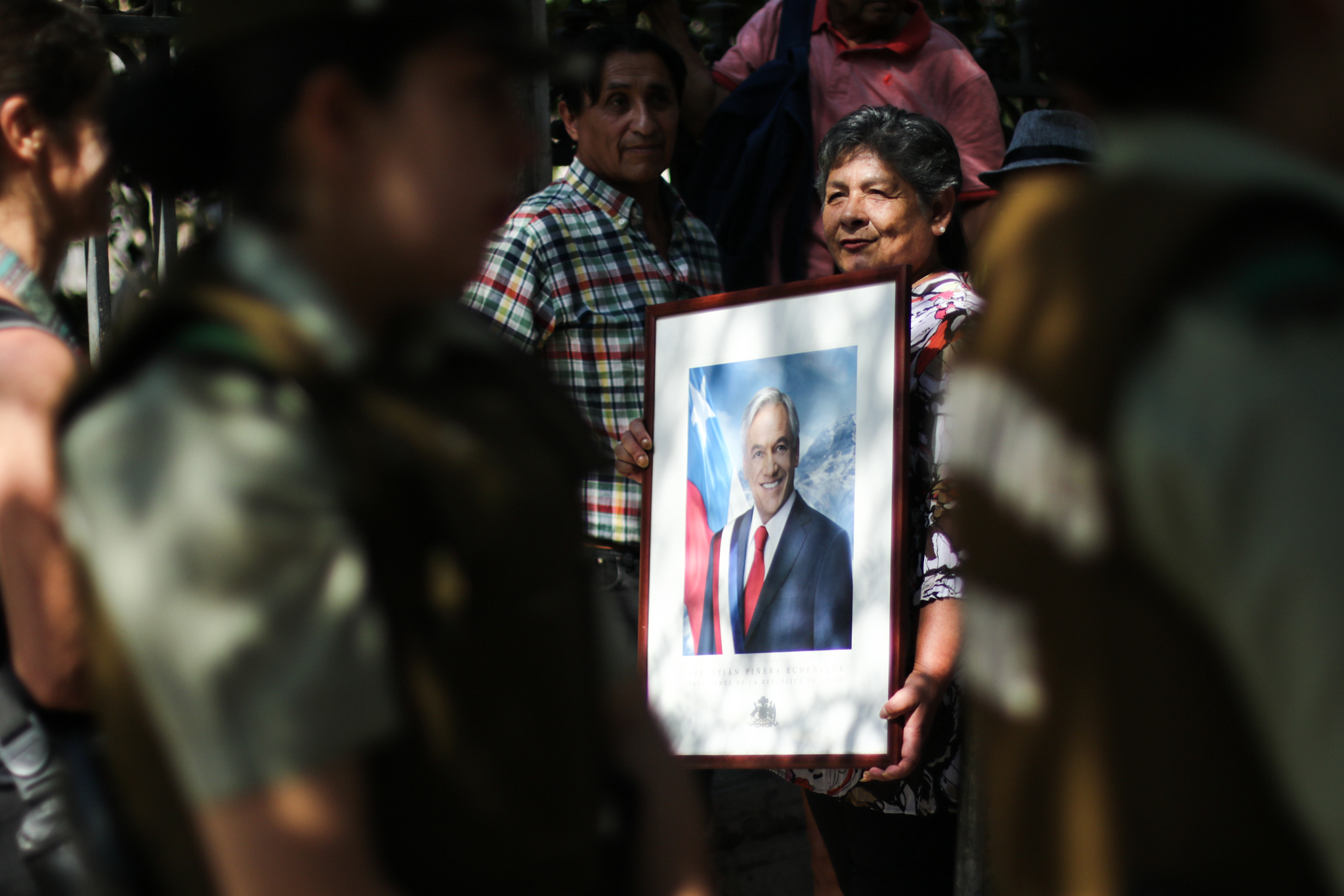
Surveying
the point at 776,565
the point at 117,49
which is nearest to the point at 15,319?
the point at 776,565

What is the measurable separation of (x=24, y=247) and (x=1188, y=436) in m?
1.75

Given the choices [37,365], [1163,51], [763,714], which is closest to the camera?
[1163,51]

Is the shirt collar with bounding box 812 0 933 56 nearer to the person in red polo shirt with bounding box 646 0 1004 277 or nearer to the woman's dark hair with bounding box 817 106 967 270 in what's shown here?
the person in red polo shirt with bounding box 646 0 1004 277

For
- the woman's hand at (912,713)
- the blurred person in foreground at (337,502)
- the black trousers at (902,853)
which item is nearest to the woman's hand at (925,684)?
the woman's hand at (912,713)

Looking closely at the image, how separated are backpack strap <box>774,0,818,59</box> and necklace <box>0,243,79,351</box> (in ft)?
10.5

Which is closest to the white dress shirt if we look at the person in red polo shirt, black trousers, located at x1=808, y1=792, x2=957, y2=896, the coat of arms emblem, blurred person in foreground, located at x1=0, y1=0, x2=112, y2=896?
the coat of arms emblem

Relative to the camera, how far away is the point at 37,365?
6.12ft

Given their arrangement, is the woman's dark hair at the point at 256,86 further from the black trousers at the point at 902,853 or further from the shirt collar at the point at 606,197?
the shirt collar at the point at 606,197

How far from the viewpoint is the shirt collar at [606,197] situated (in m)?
4.23

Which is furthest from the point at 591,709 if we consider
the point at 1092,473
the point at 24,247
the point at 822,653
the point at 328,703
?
the point at 822,653

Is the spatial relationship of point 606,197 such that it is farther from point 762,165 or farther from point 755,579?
point 755,579

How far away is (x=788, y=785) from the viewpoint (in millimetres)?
5066

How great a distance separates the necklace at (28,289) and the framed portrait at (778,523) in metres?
1.80

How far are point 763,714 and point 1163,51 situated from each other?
8.05 feet
